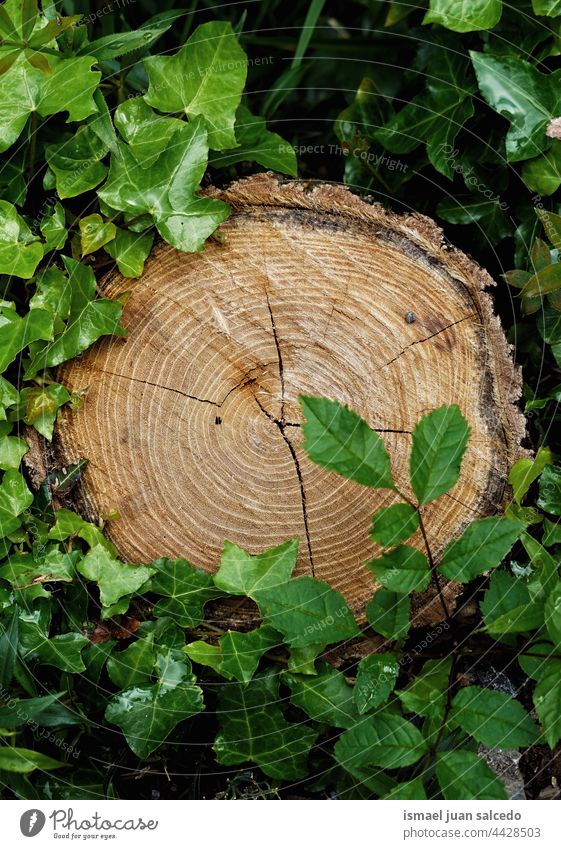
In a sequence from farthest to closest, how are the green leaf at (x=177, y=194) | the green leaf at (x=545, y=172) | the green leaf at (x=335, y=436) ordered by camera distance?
the green leaf at (x=545, y=172) → the green leaf at (x=177, y=194) → the green leaf at (x=335, y=436)

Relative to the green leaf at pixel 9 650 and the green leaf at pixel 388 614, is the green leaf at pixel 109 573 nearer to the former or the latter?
the green leaf at pixel 9 650

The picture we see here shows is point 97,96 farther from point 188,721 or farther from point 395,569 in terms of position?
point 188,721

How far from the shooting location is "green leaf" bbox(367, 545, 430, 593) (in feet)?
3.12

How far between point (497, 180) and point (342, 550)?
63cm

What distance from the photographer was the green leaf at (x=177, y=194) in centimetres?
100

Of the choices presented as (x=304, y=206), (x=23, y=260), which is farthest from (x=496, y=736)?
(x=23, y=260)

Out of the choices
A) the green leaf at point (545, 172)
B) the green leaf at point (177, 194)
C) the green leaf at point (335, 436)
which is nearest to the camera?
the green leaf at point (335, 436)

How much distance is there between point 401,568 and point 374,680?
16cm

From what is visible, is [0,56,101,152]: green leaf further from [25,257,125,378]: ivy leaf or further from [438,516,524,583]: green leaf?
[438,516,524,583]: green leaf

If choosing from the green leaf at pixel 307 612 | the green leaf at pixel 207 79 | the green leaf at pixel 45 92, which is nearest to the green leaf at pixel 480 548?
the green leaf at pixel 307 612

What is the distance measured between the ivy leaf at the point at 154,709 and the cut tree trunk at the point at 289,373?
0.63ft

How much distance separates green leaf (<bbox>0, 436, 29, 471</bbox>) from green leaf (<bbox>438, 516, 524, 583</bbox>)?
602 mm

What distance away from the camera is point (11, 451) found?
108 centimetres

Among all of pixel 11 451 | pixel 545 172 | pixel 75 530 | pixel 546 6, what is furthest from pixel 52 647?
pixel 546 6
